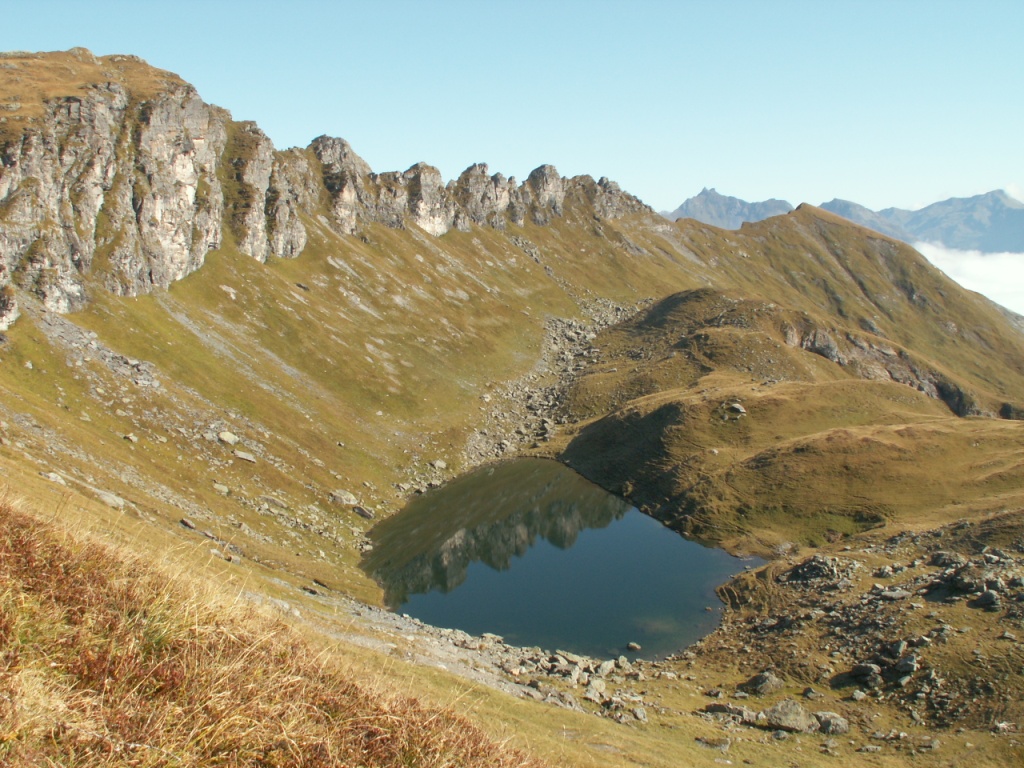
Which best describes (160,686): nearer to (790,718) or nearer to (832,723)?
(790,718)

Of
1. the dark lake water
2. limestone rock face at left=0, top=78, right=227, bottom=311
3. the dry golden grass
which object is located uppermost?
limestone rock face at left=0, top=78, right=227, bottom=311

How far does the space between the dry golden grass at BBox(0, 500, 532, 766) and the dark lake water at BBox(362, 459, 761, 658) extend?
175 ft

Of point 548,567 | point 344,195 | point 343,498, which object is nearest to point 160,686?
point 548,567

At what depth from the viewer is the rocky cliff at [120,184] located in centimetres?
9406

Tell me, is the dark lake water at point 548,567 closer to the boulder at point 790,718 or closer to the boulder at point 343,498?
the boulder at point 343,498

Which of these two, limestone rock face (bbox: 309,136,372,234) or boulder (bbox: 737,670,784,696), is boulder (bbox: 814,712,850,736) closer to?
boulder (bbox: 737,670,784,696)

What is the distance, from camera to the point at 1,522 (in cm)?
1102

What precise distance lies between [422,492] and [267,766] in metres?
93.5

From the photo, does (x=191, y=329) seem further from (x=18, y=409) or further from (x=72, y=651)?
(x=72, y=651)

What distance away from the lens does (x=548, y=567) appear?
82625 mm

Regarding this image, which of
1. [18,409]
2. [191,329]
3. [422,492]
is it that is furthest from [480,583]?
[191,329]

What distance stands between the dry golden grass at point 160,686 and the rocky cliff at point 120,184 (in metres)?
91.3

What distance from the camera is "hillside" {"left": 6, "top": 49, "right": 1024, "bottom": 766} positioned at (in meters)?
41.7

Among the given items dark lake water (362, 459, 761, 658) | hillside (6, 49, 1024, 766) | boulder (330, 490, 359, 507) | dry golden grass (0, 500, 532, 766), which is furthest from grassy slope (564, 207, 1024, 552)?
dry golden grass (0, 500, 532, 766)
